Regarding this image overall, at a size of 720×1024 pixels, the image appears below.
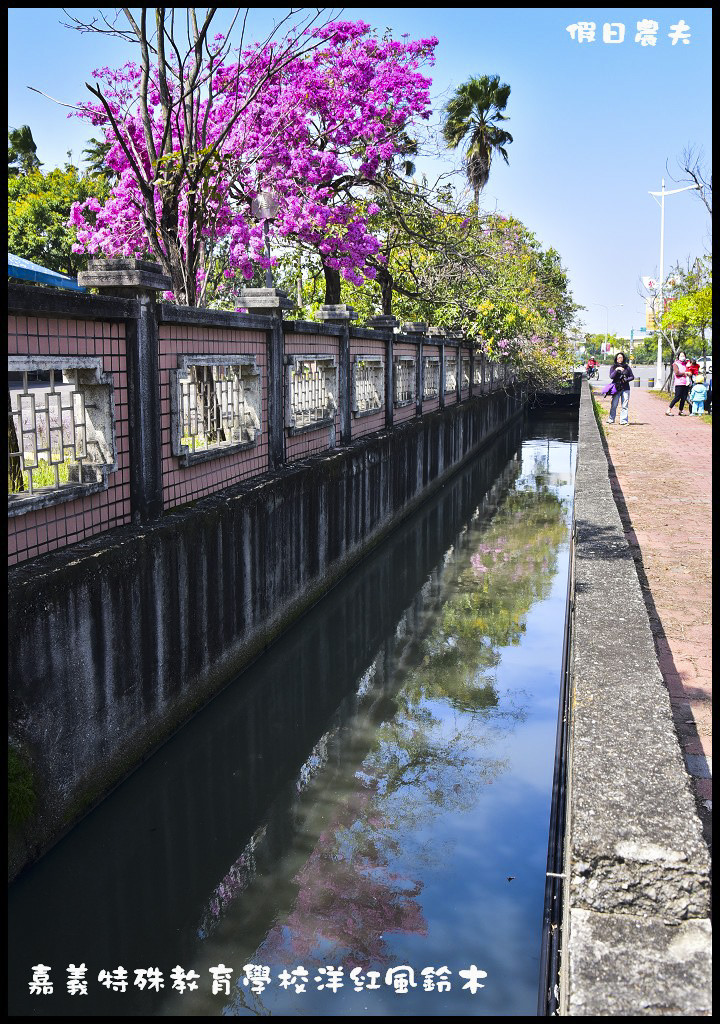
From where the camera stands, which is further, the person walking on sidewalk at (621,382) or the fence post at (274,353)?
the person walking on sidewalk at (621,382)

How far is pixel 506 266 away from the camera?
21.6 metres

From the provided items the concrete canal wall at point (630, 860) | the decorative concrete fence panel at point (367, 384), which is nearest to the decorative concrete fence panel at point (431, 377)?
the decorative concrete fence panel at point (367, 384)

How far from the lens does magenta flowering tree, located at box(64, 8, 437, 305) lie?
1052 cm

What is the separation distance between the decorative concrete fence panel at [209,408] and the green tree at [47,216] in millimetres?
27188

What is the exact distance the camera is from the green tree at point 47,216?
109 ft

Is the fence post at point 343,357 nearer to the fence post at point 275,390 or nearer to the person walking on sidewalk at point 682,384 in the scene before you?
the fence post at point 275,390

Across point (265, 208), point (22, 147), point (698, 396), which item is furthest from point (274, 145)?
point (22, 147)

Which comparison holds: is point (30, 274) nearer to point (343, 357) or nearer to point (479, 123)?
point (343, 357)

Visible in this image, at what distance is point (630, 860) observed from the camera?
293 cm

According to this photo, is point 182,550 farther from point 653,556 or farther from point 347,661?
point 653,556

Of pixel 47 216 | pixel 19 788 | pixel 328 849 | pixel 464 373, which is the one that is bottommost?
pixel 328 849

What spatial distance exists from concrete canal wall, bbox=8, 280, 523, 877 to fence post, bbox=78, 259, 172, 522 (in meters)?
0.02

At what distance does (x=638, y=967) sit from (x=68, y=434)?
4.02 metres

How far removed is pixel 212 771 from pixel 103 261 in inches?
126
